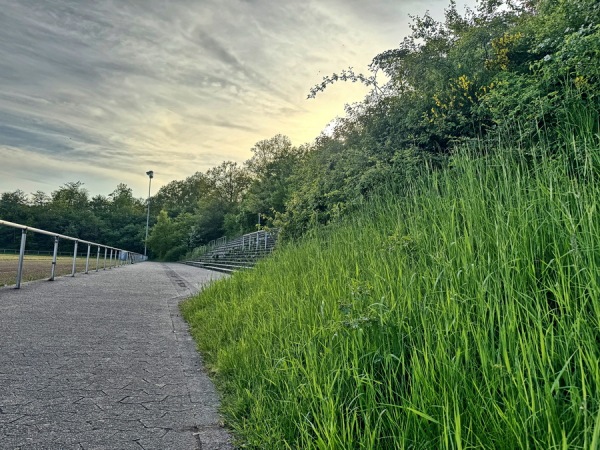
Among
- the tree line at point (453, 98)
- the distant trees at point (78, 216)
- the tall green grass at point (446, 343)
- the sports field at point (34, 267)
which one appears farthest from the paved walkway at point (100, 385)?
the distant trees at point (78, 216)

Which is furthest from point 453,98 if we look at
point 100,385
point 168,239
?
point 168,239

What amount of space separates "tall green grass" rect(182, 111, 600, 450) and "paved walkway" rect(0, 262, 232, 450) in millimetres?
303

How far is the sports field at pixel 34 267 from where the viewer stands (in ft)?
24.5

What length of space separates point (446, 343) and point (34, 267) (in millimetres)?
11278

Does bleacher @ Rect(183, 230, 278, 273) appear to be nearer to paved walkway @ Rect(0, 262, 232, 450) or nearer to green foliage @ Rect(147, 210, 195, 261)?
paved walkway @ Rect(0, 262, 232, 450)

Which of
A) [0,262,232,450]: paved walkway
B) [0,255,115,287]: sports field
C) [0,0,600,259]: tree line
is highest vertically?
[0,0,600,259]: tree line

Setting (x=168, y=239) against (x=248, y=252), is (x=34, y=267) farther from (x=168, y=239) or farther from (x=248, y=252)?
(x=168, y=239)

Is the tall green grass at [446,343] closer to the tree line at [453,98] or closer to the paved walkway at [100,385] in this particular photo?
the paved walkway at [100,385]

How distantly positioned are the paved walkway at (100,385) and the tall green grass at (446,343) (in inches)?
11.9

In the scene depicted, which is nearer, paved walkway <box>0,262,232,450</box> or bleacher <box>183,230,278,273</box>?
paved walkway <box>0,262,232,450</box>

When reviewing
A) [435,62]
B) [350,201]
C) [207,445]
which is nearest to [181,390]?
[207,445]

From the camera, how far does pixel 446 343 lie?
70.2 inches

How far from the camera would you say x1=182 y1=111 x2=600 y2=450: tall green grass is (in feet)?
4.61

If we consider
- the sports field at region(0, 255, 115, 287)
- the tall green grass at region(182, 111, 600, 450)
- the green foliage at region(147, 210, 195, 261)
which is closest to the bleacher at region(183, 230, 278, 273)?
the sports field at region(0, 255, 115, 287)
